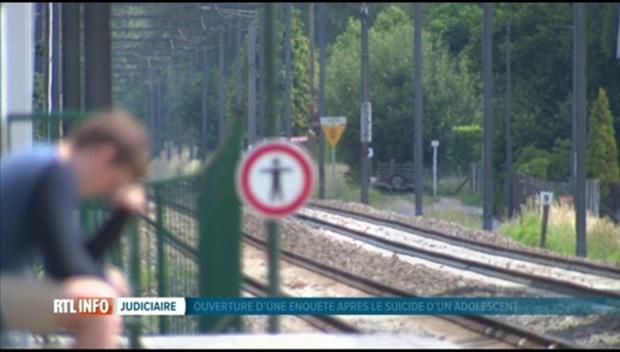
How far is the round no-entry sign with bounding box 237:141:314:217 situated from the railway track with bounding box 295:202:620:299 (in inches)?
48.0

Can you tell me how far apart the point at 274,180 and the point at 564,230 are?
7.79 ft

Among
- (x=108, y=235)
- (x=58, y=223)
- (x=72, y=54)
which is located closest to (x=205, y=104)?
(x=72, y=54)

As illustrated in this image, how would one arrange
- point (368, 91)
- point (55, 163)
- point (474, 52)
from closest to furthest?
point (55, 163), point (368, 91), point (474, 52)

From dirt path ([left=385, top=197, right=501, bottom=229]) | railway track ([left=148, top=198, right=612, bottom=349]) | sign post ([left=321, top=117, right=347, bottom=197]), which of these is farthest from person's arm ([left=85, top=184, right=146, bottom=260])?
dirt path ([left=385, top=197, right=501, bottom=229])

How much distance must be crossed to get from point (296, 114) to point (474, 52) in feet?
2.85

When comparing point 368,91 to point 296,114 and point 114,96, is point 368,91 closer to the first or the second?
point 296,114

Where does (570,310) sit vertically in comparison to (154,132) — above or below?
below

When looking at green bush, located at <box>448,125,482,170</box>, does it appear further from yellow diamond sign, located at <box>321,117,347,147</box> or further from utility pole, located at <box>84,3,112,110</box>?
utility pole, located at <box>84,3,112,110</box>

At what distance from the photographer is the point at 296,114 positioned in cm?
552

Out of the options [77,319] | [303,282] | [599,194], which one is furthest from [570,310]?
[77,319]

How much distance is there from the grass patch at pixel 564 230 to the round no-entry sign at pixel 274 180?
145 cm

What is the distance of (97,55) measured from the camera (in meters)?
4.66

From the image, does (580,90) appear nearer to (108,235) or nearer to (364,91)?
(364,91)

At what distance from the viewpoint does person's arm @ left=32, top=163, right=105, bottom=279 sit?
334 cm
